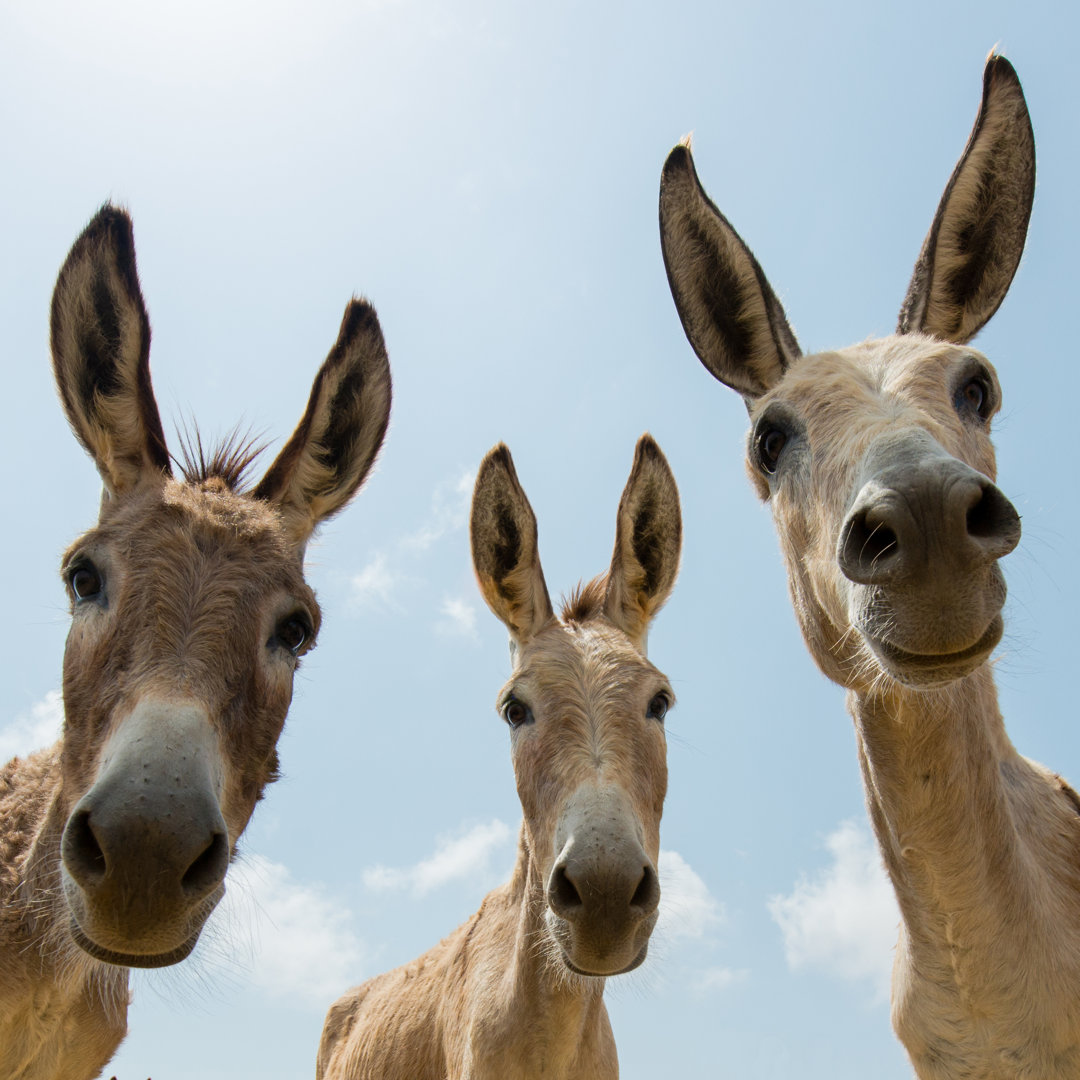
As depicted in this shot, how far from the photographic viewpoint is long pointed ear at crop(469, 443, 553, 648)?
650 centimetres

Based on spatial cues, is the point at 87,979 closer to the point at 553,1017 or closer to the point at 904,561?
the point at 553,1017

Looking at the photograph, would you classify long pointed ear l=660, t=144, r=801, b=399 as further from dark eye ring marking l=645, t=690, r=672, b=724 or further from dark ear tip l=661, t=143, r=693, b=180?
dark eye ring marking l=645, t=690, r=672, b=724

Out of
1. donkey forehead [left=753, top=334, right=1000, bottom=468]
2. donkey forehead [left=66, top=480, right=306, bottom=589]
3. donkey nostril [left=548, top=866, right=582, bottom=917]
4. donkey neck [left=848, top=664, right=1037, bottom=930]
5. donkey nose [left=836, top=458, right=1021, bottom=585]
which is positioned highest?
donkey forehead [left=753, top=334, right=1000, bottom=468]

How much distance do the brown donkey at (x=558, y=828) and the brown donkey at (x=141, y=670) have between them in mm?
1625

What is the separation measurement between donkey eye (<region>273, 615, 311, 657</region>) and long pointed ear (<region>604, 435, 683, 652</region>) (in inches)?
114

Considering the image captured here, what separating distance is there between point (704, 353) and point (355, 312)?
2101 mm

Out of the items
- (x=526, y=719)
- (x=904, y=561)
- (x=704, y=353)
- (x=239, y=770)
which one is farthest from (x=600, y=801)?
(x=704, y=353)

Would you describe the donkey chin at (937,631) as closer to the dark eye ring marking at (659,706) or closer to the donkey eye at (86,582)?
the dark eye ring marking at (659,706)

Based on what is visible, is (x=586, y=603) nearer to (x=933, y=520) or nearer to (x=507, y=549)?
(x=507, y=549)

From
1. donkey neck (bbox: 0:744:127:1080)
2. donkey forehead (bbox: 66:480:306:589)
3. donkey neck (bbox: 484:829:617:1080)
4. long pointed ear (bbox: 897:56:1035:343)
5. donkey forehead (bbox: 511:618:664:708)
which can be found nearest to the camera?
donkey neck (bbox: 0:744:127:1080)

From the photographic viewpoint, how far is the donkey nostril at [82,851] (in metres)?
2.72

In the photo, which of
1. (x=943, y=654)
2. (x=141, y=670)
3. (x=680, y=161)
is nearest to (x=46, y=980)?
(x=141, y=670)

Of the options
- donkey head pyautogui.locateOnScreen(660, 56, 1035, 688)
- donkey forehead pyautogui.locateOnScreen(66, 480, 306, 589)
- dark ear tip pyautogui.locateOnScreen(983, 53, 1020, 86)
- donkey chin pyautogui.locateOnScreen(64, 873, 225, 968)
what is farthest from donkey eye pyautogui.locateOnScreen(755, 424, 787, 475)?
donkey chin pyautogui.locateOnScreen(64, 873, 225, 968)

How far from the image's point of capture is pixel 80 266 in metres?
4.20
